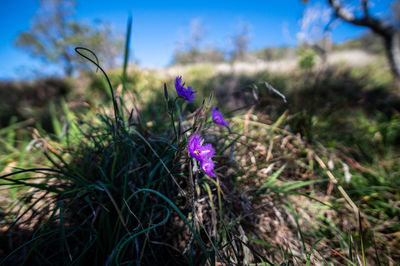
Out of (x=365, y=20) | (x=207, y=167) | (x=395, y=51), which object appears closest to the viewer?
Answer: (x=207, y=167)

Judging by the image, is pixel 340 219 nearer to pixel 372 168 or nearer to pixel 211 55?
pixel 372 168

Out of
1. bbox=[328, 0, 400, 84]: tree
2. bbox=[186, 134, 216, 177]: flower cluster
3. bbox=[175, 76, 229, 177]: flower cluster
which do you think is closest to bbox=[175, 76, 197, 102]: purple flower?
bbox=[175, 76, 229, 177]: flower cluster

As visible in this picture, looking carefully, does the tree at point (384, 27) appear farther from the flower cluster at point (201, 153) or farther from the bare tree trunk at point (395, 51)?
the flower cluster at point (201, 153)

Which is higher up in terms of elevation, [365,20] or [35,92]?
[35,92]

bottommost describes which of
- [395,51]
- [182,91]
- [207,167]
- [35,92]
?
[207,167]

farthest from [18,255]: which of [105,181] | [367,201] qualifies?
[367,201]

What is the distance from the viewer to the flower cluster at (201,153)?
0.59 m

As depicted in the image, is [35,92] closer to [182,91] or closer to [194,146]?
[182,91]

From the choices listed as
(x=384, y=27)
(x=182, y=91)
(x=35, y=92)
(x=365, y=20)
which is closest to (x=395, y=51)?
(x=384, y=27)

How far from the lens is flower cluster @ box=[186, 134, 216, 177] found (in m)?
0.59

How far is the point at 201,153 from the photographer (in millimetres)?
666

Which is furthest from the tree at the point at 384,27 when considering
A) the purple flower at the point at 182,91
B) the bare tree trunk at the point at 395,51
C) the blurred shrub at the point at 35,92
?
the blurred shrub at the point at 35,92

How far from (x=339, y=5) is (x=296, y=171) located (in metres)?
4.42

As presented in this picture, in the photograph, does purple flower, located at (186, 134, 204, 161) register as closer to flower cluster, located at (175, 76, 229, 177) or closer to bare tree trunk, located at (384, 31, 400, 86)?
flower cluster, located at (175, 76, 229, 177)
